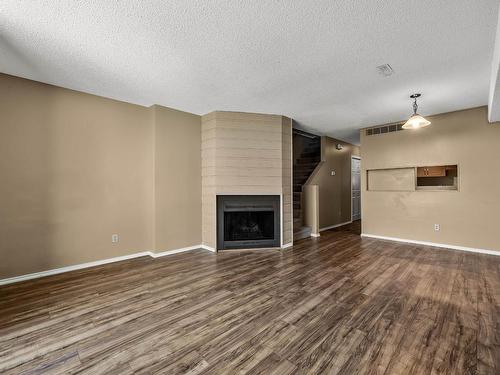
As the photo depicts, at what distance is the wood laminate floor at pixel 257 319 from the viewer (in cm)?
160

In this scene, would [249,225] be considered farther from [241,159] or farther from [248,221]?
[241,159]

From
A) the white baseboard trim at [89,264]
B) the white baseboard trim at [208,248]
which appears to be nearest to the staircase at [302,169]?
the white baseboard trim at [208,248]

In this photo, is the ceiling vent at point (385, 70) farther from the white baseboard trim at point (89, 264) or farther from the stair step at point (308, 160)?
the white baseboard trim at point (89, 264)

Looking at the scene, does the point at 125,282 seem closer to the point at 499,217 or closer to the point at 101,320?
the point at 101,320

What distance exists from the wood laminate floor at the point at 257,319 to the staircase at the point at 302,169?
85.3 inches

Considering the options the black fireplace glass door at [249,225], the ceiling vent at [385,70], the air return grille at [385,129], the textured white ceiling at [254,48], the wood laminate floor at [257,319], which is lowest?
the wood laminate floor at [257,319]

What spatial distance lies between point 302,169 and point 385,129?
2.28 meters

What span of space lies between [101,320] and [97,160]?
242 cm

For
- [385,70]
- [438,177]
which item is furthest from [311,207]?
[385,70]

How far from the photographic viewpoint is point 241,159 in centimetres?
437

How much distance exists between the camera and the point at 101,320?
2.11 m

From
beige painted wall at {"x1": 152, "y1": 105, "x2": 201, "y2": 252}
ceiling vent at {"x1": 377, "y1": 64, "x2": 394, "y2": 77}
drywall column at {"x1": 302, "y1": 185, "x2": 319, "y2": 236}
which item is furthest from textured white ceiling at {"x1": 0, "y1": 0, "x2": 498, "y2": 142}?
drywall column at {"x1": 302, "y1": 185, "x2": 319, "y2": 236}

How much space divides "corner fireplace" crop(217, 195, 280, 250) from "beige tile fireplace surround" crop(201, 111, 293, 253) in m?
0.12

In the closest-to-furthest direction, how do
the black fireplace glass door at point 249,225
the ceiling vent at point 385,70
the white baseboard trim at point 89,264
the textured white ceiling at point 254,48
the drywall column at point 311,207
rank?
the textured white ceiling at point 254,48 < the ceiling vent at point 385,70 < the white baseboard trim at point 89,264 < the black fireplace glass door at point 249,225 < the drywall column at point 311,207
